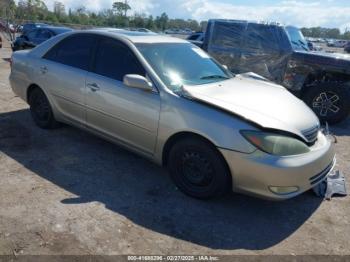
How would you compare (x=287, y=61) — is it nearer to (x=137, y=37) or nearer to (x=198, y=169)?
(x=137, y=37)

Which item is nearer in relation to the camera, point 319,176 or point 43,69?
point 319,176

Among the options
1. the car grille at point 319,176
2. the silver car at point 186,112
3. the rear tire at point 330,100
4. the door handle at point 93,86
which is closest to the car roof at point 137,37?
the silver car at point 186,112

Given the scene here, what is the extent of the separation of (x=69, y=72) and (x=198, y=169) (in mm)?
2279

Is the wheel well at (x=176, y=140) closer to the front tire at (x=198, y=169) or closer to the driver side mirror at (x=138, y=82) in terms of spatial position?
the front tire at (x=198, y=169)

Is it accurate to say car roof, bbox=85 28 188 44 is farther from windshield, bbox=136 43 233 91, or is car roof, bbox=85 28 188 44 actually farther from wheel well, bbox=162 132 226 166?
wheel well, bbox=162 132 226 166

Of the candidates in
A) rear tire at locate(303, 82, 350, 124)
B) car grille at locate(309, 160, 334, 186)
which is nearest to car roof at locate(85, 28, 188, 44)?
car grille at locate(309, 160, 334, 186)

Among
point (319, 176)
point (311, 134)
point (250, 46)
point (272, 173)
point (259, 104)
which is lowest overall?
point (319, 176)

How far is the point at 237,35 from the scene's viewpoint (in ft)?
27.1

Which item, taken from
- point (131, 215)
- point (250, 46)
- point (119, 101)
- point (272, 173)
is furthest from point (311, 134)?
point (250, 46)

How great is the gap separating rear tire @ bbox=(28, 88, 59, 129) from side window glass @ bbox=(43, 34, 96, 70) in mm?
598

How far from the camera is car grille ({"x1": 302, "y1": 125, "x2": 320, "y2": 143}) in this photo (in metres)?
3.56

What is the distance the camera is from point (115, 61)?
14.1 ft

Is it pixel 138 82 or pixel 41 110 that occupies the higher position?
pixel 138 82

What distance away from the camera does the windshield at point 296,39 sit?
8086 mm
